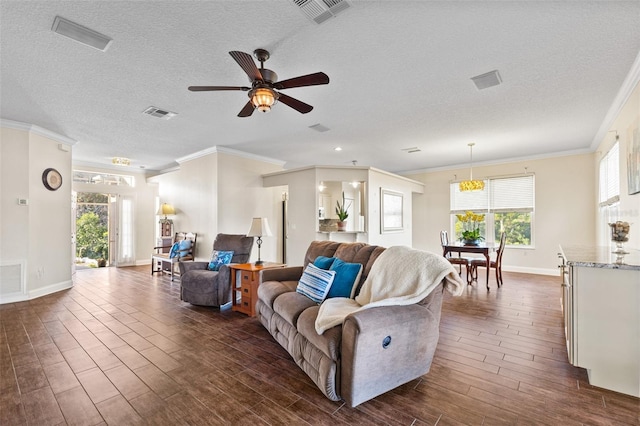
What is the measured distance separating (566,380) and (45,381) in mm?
4012

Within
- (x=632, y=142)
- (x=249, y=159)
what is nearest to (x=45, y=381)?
(x=249, y=159)

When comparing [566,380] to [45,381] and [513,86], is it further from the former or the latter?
[45,381]

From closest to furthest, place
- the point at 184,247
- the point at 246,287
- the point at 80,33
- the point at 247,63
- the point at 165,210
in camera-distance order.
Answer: the point at 247,63, the point at 80,33, the point at 246,287, the point at 184,247, the point at 165,210

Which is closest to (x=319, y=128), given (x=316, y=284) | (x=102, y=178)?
(x=316, y=284)

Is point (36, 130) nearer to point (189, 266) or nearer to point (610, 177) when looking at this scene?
point (189, 266)

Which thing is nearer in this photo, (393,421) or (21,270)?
(393,421)

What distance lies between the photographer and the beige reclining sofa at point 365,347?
6.15 feet

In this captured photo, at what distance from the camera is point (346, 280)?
2820 millimetres

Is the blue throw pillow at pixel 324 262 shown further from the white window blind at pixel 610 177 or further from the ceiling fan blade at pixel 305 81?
the white window blind at pixel 610 177

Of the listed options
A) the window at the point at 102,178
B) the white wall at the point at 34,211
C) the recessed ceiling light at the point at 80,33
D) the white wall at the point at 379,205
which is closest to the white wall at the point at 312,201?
the white wall at the point at 379,205

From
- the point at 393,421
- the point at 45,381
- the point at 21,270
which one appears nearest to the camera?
the point at 393,421

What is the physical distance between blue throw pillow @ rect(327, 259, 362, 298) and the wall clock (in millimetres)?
5399

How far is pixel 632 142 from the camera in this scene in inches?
125

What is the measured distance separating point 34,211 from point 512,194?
9604 mm
